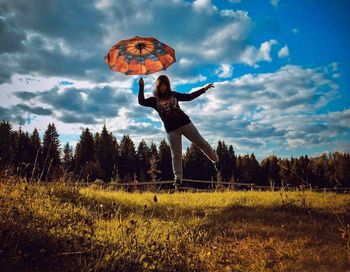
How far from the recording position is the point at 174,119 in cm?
793

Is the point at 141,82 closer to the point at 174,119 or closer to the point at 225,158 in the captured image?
the point at 174,119

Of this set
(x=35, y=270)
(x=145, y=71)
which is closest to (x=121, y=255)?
(x=35, y=270)

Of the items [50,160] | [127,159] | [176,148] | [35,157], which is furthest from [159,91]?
[127,159]

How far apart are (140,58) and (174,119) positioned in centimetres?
207

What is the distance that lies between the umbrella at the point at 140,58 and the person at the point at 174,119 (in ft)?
2.91

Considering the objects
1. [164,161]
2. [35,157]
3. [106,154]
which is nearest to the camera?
[35,157]

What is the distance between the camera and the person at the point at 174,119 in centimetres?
794

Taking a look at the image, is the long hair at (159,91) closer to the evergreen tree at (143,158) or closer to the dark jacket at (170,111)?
the dark jacket at (170,111)

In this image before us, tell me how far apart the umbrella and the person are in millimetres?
887

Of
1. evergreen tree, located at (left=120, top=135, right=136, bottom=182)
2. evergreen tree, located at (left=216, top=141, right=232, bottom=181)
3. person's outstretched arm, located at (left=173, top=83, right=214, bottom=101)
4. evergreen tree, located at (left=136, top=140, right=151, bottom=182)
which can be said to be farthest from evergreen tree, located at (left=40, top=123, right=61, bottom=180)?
evergreen tree, located at (left=216, top=141, right=232, bottom=181)

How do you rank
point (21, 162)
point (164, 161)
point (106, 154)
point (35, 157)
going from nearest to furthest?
1. point (21, 162)
2. point (35, 157)
3. point (106, 154)
4. point (164, 161)

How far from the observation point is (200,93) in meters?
8.47

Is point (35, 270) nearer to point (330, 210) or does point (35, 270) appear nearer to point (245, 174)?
point (330, 210)

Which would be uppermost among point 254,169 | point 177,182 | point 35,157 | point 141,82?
point 254,169
